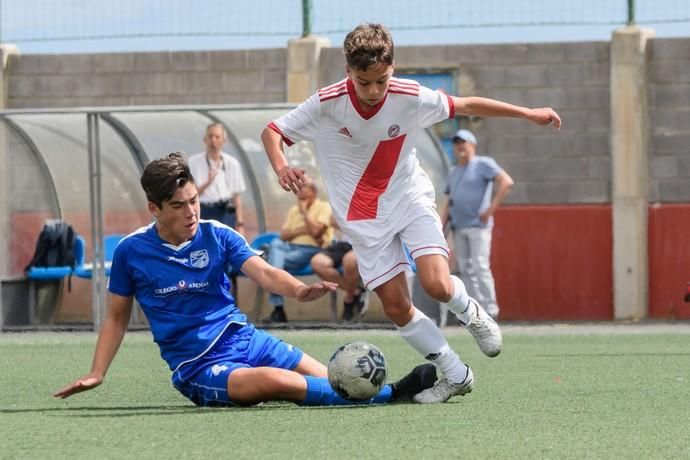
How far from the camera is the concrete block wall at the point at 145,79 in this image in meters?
16.5

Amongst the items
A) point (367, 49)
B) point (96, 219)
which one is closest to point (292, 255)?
point (96, 219)

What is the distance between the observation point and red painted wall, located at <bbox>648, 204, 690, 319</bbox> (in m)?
15.5

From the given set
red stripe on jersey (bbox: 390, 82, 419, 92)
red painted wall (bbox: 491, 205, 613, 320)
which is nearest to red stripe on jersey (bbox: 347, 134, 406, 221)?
red stripe on jersey (bbox: 390, 82, 419, 92)

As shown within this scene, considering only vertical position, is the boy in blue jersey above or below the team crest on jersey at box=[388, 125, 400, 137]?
below

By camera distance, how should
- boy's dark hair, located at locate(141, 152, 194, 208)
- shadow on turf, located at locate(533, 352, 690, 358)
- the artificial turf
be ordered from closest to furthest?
the artificial turf < boy's dark hair, located at locate(141, 152, 194, 208) < shadow on turf, located at locate(533, 352, 690, 358)

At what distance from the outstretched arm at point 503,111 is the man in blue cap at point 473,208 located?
711cm

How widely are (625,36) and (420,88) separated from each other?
915 cm

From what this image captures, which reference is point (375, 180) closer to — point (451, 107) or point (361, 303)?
point (451, 107)

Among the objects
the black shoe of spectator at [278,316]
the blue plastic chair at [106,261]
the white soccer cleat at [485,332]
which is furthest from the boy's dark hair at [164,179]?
the black shoe of spectator at [278,316]

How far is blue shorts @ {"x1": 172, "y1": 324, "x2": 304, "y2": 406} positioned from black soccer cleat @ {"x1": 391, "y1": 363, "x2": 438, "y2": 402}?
0.47 meters

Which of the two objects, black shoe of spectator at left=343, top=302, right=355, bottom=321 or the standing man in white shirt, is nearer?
the standing man in white shirt

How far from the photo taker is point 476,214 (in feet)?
47.0

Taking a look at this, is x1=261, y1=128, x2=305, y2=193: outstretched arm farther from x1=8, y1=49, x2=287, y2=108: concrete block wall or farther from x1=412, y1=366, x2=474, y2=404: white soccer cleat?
x1=8, y1=49, x2=287, y2=108: concrete block wall

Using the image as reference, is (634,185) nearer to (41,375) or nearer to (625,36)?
(625,36)
